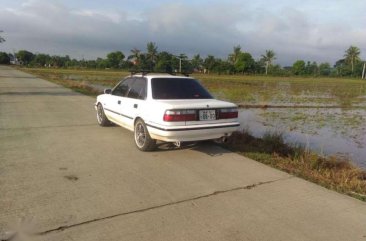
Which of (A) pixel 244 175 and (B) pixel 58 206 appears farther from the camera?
(A) pixel 244 175

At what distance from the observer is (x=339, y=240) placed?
355 cm

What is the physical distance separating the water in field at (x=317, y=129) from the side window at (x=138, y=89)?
4.26 meters

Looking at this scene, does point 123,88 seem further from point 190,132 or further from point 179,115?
point 190,132

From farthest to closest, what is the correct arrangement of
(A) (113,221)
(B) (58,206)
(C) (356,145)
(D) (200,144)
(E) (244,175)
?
(C) (356,145) → (D) (200,144) → (E) (244,175) → (B) (58,206) → (A) (113,221)

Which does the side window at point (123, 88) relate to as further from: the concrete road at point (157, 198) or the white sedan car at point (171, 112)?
the concrete road at point (157, 198)

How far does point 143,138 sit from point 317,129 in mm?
8182

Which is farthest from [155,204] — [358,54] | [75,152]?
[358,54]

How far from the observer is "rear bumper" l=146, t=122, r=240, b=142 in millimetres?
5996

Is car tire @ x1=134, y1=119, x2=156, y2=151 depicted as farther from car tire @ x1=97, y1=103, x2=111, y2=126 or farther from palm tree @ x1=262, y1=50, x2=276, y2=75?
palm tree @ x1=262, y1=50, x2=276, y2=75

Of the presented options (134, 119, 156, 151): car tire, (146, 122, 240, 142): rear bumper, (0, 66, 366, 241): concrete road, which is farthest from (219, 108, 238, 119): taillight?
(134, 119, 156, 151): car tire

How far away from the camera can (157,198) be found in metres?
4.46

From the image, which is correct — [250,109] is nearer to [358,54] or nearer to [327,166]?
[327,166]

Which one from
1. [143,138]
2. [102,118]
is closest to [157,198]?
[143,138]

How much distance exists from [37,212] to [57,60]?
132 meters
